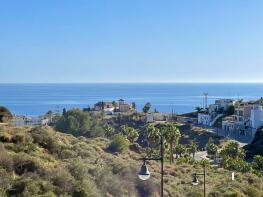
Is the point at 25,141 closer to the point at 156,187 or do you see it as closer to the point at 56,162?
the point at 56,162

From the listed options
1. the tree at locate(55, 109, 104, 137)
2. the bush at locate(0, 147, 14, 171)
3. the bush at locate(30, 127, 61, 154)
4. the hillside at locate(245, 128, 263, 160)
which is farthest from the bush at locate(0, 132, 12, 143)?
the hillside at locate(245, 128, 263, 160)

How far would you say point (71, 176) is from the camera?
61.3 feet

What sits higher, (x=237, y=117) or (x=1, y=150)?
(x=1, y=150)

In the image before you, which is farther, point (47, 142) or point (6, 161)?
point (47, 142)

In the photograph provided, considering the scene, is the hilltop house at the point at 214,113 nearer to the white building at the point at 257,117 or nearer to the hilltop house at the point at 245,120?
the hilltop house at the point at 245,120

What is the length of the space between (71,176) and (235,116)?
7835 cm

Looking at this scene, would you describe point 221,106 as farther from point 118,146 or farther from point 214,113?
point 118,146

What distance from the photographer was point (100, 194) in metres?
18.9

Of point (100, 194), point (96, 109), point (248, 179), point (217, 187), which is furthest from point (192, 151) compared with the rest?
point (96, 109)

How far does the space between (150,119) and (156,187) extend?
251 ft

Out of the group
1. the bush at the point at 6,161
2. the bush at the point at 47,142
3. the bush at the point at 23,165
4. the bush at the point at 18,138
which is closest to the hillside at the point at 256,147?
the bush at the point at 47,142

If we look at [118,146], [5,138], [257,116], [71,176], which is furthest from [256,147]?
[71,176]

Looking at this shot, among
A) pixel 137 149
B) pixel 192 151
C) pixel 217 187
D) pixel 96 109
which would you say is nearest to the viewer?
pixel 217 187

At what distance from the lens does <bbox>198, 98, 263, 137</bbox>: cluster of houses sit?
8255 centimetres
